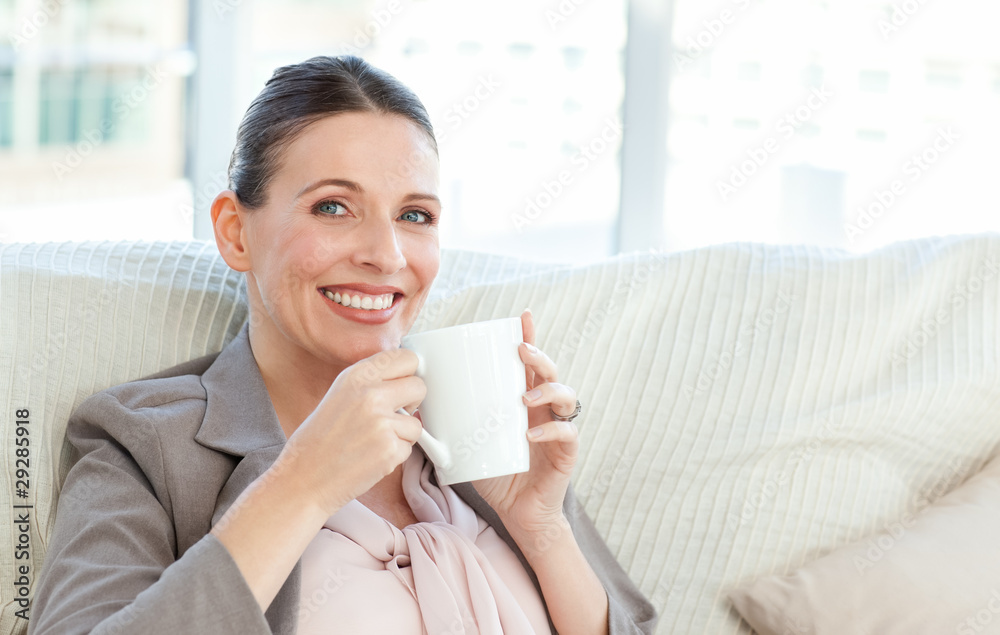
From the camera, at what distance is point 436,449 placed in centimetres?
93

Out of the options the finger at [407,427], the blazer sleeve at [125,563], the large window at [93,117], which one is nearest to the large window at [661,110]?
the large window at [93,117]

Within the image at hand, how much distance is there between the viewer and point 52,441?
4.01 ft

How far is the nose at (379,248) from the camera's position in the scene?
113 centimetres

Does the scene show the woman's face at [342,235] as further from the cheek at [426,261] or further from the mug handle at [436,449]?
the mug handle at [436,449]

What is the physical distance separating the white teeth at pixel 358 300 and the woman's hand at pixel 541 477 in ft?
0.67

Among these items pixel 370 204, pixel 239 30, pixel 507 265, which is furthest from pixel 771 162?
pixel 370 204

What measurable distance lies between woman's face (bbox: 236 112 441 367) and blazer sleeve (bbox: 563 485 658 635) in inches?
15.2

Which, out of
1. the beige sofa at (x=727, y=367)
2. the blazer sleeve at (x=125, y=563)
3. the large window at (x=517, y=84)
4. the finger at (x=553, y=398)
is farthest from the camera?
the large window at (x=517, y=84)

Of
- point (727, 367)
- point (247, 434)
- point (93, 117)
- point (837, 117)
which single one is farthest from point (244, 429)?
point (93, 117)

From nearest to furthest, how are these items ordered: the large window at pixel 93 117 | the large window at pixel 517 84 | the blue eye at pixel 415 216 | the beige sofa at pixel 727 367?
the blue eye at pixel 415 216 → the beige sofa at pixel 727 367 → the large window at pixel 517 84 → the large window at pixel 93 117

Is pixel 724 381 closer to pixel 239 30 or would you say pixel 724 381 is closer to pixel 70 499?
pixel 70 499

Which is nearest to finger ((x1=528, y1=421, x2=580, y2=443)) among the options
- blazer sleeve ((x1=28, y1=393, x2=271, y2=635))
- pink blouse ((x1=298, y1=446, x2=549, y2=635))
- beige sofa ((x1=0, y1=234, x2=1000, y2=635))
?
pink blouse ((x1=298, y1=446, x2=549, y2=635))

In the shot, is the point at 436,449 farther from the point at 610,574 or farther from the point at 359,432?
the point at 610,574

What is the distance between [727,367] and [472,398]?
751 millimetres
